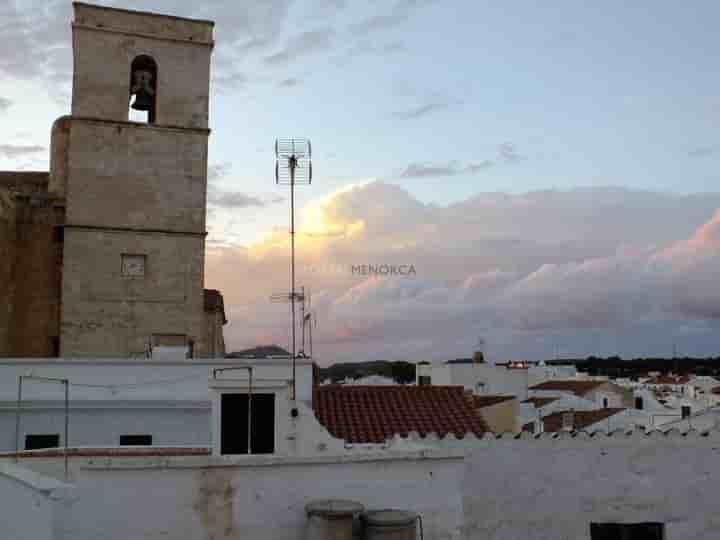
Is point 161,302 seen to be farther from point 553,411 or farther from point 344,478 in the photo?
point 553,411

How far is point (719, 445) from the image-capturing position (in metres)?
15.0

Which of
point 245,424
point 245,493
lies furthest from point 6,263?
point 245,493

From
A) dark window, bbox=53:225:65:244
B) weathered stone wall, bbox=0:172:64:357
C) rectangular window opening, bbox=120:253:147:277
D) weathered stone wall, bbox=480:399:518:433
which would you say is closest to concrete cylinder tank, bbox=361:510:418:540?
rectangular window opening, bbox=120:253:147:277

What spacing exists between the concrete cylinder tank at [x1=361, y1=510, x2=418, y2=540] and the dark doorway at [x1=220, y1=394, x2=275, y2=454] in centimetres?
371

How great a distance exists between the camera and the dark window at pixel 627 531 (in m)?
14.4

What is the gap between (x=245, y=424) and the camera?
1239 cm

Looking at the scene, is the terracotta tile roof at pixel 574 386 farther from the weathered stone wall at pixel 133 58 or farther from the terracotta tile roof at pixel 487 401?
the weathered stone wall at pixel 133 58

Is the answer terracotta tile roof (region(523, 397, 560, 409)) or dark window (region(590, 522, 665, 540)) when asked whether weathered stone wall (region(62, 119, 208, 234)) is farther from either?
terracotta tile roof (region(523, 397, 560, 409))

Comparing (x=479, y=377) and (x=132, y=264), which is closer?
(x=132, y=264)

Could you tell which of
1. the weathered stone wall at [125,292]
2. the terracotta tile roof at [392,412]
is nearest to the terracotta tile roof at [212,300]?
the weathered stone wall at [125,292]

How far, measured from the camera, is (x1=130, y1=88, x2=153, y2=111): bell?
19.3 m

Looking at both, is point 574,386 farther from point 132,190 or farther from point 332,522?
point 332,522

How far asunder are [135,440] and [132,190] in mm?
6670

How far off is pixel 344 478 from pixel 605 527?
691 centimetres
